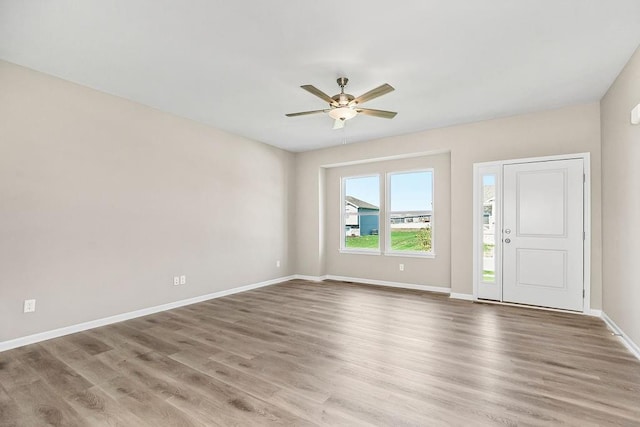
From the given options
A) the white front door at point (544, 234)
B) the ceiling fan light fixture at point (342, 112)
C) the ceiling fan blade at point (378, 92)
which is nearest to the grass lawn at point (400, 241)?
the white front door at point (544, 234)

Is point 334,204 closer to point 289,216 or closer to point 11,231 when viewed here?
point 289,216

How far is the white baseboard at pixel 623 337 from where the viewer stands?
9.16 ft

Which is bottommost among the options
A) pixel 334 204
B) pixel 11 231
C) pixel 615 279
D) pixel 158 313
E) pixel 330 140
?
pixel 158 313

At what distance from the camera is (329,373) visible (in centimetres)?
249

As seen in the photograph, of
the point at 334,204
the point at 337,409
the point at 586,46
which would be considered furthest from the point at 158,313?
the point at 586,46

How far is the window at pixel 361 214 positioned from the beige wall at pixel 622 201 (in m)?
3.42

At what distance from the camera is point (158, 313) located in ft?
13.7

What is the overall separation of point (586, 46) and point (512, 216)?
Result: 2.40 m

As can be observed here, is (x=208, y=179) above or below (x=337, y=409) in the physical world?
above

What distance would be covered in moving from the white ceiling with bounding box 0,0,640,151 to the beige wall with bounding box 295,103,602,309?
0.36 meters

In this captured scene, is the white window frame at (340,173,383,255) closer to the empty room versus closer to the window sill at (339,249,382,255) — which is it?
the window sill at (339,249,382,255)

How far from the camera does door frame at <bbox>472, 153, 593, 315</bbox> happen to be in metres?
4.02

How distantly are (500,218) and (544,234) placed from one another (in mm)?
578

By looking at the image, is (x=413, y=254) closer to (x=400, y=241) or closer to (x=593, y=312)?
(x=400, y=241)
